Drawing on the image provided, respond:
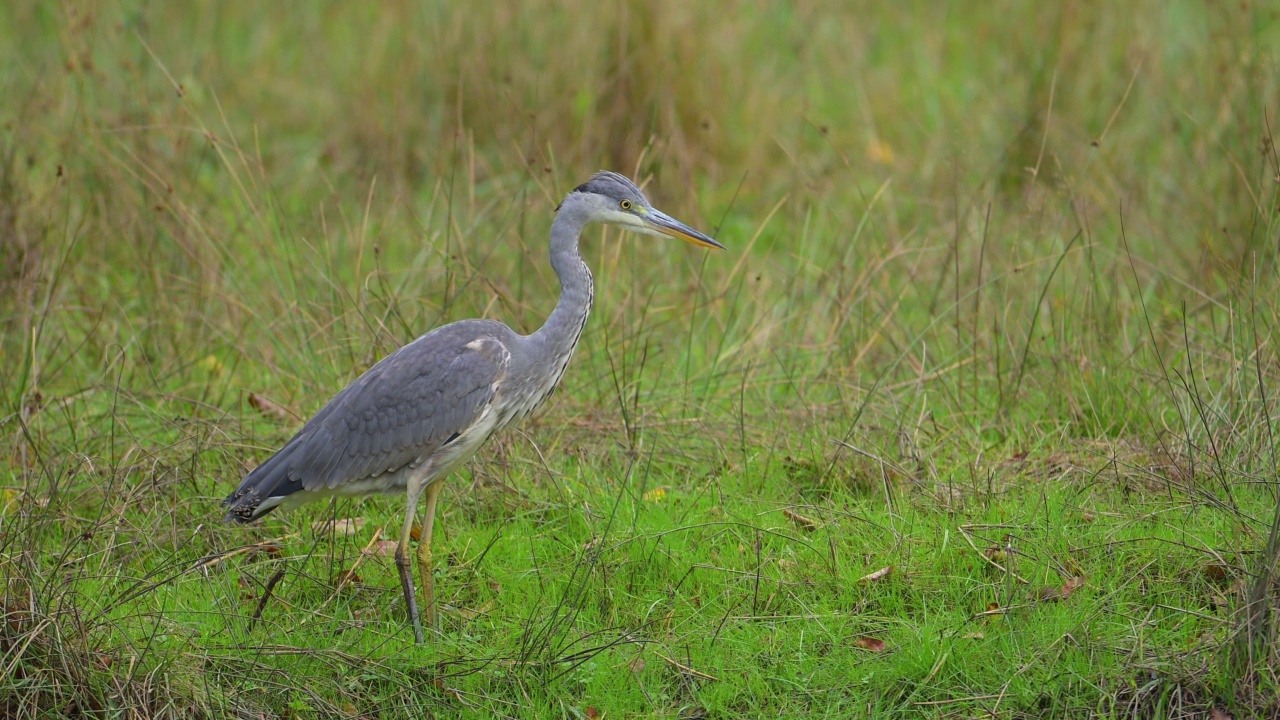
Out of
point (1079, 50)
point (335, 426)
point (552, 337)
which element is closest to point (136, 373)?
point (335, 426)

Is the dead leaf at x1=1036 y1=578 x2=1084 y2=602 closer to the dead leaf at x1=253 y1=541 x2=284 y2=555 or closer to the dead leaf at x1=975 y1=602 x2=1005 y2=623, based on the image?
the dead leaf at x1=975 y1=602 x2=1005 y2=623

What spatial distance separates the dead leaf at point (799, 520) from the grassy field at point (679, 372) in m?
0.02

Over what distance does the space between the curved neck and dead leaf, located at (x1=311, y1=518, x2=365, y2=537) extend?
1030 millimetres

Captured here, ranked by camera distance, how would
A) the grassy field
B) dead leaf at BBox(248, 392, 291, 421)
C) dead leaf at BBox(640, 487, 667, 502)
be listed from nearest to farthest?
1. the grassy field
2. dead leaf at BBox(640, 487, 667, 502)
3. dead leaf at BBox(248, 392, 291, 421)

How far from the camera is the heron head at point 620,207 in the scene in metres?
4.86

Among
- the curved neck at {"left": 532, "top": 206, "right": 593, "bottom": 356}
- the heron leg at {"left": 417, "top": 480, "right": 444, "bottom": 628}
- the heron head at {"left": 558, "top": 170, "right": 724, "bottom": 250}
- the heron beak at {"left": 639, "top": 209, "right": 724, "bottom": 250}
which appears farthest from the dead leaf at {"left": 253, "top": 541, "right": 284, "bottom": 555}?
the heron beak at {"left": 639, "top": 209, "right": 724, "bottom": 250}

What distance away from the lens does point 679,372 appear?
616 cm

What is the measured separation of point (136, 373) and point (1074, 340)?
414cm

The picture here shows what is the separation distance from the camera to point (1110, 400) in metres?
5.34

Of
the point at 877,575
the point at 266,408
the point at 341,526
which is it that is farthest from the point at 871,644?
the point at 266,408

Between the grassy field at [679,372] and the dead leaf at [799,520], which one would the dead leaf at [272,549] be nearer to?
the grassy field at [679,372]

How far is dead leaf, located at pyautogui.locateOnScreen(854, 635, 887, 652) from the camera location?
421 cm

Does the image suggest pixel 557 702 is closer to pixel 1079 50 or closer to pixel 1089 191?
pixel 1089 191

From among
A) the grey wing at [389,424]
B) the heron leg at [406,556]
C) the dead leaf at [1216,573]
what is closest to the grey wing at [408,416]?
the grey wing at [389,424]
